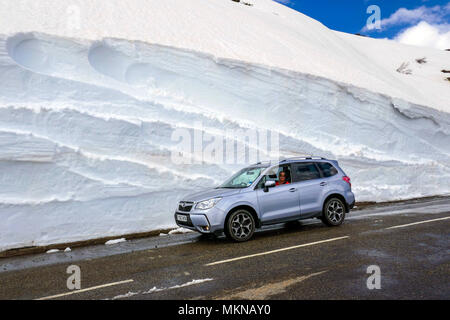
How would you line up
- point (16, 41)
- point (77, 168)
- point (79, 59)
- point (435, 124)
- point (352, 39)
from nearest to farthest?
point (77, 168), point (16, 41), point (79, 59), point (435, 124), point (352, 39)

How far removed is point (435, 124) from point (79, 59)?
1705cm

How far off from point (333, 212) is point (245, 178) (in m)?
2.34

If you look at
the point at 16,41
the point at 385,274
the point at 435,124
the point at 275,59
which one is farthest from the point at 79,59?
the point at 435,124

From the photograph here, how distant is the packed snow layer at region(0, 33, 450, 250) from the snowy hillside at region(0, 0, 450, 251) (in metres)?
0.04

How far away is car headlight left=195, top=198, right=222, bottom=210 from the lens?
309 inches

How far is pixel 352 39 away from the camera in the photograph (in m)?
36.7

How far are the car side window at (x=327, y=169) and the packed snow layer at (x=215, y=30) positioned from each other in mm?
6978

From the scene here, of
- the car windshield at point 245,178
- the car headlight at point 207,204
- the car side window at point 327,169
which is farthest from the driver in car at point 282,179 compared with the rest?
the car headlight at point 207,204

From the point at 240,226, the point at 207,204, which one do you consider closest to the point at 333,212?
the point at 240,226

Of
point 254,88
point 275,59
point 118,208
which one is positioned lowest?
point 118,208

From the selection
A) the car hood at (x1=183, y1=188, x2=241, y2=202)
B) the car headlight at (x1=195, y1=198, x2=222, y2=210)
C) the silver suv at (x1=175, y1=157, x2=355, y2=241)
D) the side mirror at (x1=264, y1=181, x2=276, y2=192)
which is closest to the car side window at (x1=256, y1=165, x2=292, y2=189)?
the silver suv at (x1=175, y1=157, x2=355, y2=241)

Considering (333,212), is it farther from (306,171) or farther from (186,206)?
(186,206)

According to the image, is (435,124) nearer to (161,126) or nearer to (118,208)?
(161,126)
